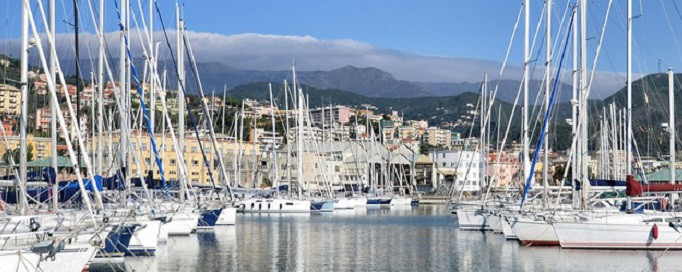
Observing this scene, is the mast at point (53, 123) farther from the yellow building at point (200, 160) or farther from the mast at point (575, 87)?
the yellow building at point (200, 160)

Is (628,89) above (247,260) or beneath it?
above

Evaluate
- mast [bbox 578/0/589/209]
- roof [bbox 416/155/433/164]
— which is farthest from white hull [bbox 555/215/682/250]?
roof [bbox 416/155/433/164]

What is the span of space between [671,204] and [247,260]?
19227mm

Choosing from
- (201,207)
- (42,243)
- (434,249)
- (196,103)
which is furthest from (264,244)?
(196,103)

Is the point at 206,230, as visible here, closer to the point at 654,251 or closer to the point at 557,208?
the point at 557,208

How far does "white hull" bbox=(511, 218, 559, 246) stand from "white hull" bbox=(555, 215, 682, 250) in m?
1.18

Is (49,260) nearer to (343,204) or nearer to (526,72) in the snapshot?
(526,72)

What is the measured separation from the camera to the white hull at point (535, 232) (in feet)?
144

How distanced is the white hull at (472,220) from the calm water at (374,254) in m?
0.81

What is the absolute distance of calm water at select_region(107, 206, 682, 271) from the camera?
125ft

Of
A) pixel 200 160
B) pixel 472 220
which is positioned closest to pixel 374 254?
pixel 472 220

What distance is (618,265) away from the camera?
37.8 meters

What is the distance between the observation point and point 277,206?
88.3 metres

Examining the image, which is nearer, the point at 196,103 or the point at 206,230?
the point at 206,230
